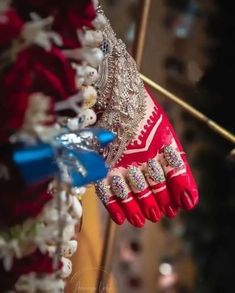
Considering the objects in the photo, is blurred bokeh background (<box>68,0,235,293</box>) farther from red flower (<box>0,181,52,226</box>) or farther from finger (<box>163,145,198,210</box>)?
red flower (<box>0,181,52,226</box>)

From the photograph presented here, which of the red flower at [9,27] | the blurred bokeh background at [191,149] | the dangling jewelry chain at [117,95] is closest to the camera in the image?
the red flower at [9,27]

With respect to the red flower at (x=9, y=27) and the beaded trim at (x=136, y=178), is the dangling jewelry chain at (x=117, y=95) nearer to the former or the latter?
the beaded trim at (x=136, y=178)

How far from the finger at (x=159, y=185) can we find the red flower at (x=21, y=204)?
262 millimetres

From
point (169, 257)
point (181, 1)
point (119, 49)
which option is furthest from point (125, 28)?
point (119, 49)

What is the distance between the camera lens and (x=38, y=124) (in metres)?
0.47

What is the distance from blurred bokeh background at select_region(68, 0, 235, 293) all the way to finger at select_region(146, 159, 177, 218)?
349 millimetres

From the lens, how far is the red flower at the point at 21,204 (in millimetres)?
500

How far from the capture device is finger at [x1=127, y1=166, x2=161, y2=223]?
2.50ft

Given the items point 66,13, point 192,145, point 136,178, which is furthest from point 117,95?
point 192,145

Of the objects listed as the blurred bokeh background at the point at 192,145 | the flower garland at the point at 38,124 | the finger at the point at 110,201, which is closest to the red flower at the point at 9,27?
the flower garland at the point at 38,124

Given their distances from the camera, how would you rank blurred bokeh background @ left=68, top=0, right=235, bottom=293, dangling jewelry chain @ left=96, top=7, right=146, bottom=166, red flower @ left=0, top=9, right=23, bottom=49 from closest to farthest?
red flower @ left=0, top=9, right=23, bottom=49 < dangling jewelry chain @ left=96, top=7, right=146, bottom=166 < blurred bokeh background @ left=68, top=0, right=235, bottom=293

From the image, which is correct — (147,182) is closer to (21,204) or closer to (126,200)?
(126,200)

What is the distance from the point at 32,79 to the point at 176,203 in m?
0.33

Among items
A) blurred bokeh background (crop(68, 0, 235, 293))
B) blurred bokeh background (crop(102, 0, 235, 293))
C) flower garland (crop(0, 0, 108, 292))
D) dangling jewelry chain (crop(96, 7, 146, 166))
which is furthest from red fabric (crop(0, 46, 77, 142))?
blurred bokeh background (crop(102, 0, 235, 293))
